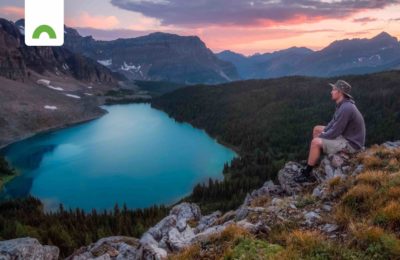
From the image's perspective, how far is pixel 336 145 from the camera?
59.5 ft

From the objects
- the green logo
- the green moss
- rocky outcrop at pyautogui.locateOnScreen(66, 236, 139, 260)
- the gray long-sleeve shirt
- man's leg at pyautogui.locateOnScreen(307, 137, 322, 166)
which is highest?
the green logo

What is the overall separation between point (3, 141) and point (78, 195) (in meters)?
69.7

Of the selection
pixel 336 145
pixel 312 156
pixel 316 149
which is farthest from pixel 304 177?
pixel 336 145

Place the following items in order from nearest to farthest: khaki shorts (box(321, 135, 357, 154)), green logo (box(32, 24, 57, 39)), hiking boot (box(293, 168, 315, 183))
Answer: green logo (box(32, 24, 57, 39)) → khaki shorts (box(321, 135, 357, 154)) → hiking boot (box(293, 168, 315, 183))

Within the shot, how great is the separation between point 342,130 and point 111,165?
96.1 meters

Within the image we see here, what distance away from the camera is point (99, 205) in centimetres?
7912

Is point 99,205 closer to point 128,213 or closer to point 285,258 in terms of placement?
point 128,213

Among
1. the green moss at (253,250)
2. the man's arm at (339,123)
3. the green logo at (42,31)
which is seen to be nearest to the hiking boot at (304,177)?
the man's arm at (339,123)

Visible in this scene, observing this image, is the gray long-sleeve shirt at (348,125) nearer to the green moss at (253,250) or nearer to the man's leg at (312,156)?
the man's leg at (312,156)

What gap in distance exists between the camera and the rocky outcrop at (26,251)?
68.3 feet

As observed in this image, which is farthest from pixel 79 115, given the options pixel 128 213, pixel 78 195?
pixel 128 213

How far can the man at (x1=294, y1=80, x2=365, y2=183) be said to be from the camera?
17531 mm

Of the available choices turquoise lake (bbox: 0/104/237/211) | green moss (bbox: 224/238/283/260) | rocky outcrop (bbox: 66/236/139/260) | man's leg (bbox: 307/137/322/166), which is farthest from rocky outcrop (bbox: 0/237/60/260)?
turquoise lake (bbox: 0/104/237/211)

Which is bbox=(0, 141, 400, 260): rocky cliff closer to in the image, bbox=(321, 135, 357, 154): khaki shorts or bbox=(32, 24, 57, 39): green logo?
bbox=(321, 135, 357, 154): khaki shorts
